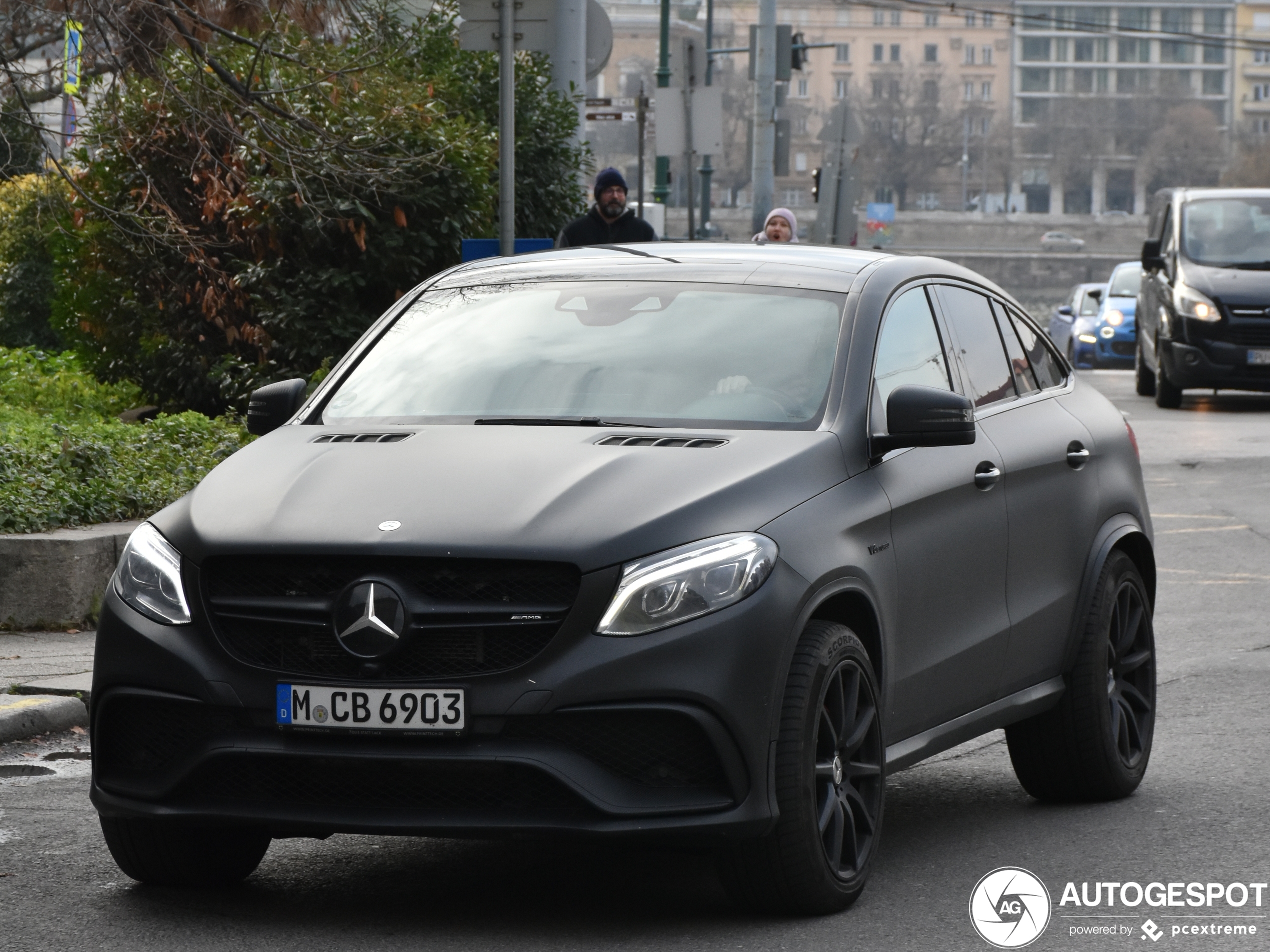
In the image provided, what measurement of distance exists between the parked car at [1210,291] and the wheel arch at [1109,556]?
628 inches

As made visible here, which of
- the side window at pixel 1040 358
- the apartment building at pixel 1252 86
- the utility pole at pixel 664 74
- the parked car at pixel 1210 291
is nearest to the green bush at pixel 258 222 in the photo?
the side window at pixel 1040 358

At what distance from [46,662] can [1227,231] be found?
1752 cm

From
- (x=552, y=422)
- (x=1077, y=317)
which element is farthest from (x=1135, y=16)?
(x=552, y=422)

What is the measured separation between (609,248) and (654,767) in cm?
227

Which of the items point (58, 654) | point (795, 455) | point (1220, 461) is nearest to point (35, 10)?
point (58, 654)

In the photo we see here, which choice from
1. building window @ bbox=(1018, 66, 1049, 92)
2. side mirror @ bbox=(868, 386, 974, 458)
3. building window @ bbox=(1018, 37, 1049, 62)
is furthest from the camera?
building window @ bbox=(1018, 66, 1049, 92)

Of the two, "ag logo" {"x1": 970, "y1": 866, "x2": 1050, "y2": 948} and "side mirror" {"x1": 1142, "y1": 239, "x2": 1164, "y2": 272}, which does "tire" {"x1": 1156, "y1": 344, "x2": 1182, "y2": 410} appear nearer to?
"side mirror" {"x1": 1142, "y1": 239, "x2": 1164, "y2": 272}

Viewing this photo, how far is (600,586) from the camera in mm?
4719

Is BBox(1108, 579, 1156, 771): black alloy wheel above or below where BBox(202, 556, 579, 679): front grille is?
below

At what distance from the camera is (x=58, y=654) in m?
8.58

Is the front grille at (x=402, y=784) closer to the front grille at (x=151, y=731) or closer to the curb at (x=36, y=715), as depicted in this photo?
the front grille at (x=151, y=731)

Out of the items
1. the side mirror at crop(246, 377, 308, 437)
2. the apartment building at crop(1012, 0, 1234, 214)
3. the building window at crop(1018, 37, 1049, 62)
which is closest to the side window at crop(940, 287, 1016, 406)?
the side mirror at crop(246, 377, 308, 437)

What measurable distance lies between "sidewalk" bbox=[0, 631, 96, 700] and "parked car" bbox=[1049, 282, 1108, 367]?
24.4 metres

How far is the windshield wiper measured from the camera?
557 cm
